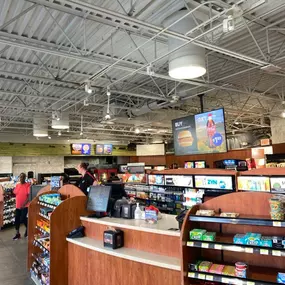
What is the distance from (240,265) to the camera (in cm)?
273

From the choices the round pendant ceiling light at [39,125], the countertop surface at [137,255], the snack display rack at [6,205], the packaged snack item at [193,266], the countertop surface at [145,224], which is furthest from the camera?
the round pendant ceiling light at [39,125]

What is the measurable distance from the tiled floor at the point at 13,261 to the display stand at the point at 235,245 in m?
3.67

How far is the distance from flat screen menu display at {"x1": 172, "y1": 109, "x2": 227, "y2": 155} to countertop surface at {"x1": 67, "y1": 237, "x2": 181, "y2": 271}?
432 centimetres

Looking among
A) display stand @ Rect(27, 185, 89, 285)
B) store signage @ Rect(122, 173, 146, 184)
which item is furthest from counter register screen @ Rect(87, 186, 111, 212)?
store signage @ Rect(122, 173, 146, 184)

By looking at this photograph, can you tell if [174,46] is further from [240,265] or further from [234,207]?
[240,265]

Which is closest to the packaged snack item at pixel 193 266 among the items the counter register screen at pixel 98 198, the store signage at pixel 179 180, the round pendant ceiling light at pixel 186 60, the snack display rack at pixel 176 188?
the counter register screen at pixel 98 198

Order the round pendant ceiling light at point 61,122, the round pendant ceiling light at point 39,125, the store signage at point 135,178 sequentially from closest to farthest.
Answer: the store signage at point 135,178
the round pendant ceiling light at point 61,122
the round pendant ceiling light at point 39,125

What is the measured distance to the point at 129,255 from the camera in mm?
3512

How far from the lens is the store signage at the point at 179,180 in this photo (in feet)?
26.6

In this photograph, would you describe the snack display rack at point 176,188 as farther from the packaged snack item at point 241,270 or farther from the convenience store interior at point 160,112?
the packaged snack item at point 241,270

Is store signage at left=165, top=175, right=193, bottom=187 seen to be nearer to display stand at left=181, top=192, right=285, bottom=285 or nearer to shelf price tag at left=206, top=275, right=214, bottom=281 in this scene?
display stand at left=181, top=192, right=285, bottom=285

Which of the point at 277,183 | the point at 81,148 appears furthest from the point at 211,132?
the point at 81,148

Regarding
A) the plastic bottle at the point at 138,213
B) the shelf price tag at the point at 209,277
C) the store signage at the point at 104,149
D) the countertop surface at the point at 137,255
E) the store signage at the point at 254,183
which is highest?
the store signage at the point at 104,149

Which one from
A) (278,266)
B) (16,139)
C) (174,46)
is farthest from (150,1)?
(16,139)
